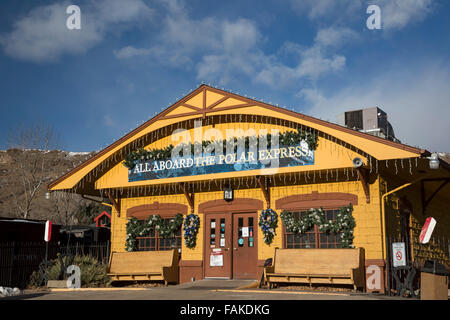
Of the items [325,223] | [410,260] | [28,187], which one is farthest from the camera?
[28,187]

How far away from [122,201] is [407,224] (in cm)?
1017

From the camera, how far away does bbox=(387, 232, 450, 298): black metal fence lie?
11.8 m

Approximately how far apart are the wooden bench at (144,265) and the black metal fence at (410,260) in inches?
271

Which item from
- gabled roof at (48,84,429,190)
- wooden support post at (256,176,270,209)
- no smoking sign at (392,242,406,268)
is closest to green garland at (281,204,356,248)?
wooden support post at (256,176,270,209)

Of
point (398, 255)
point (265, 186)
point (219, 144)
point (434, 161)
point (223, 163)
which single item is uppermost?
point (219, 144)

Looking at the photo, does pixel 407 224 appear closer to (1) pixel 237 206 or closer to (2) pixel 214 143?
(1) pixel 237 206

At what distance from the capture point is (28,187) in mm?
57531

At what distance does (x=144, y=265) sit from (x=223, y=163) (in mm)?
4419

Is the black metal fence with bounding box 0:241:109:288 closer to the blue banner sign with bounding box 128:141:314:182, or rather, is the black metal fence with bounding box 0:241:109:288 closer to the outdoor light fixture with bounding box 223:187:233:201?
the blue banner sign with bounding box 128:141:314:182

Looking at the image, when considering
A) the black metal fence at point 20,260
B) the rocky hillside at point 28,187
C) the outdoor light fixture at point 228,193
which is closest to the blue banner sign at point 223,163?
the outdoor light fixture at point 228,193

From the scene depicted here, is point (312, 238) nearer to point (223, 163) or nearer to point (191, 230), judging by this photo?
point (223, 163)

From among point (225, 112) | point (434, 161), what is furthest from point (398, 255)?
point (225, 112)

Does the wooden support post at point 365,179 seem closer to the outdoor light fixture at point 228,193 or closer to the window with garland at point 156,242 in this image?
the outdoor light fixture at point 228,193

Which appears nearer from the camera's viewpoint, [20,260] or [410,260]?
[410,260]
